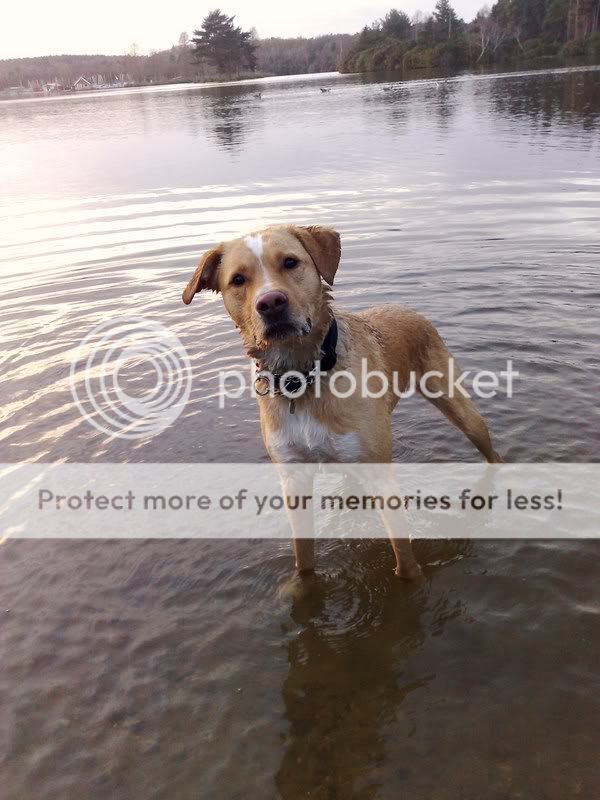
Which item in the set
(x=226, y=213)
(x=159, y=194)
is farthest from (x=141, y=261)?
(x=159, y=194)

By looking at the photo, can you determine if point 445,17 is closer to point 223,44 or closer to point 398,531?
point 223,44

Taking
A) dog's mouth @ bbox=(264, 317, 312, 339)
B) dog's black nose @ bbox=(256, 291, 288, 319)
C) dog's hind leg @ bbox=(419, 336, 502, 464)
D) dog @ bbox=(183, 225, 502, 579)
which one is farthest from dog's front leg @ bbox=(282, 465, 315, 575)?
dog's hind leg @ bbox=(419, 336, 502, 464)

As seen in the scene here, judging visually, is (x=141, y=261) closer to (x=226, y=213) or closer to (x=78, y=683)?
(x=226, y=213)

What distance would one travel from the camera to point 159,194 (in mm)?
18891

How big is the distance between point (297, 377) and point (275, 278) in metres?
0.64

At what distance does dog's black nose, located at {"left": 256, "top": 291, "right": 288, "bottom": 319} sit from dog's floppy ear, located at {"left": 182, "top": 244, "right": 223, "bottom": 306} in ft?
2.50

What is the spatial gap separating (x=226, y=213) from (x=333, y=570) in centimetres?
1218

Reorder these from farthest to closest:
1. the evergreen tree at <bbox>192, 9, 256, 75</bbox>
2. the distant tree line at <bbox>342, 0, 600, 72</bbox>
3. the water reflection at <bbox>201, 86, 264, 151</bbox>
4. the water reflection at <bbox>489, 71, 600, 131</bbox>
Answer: the evergreen tree at <bbox>192, 9, 256, 75</bbox> < the distant tree line at <bbox>342, 0, 600, 72</bbox> < the water reflection at <bbox>201, 86, 264, 151</bbox> < the water reflection at <bbox>489, 71, 600, 131</bbox>

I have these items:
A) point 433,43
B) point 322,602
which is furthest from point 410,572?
point 433,43

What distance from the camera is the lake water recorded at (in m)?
3.27

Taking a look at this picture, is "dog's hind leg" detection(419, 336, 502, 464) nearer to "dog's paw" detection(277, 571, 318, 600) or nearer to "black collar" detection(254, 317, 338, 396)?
"black collar" detection(254, 317, 338, 396)

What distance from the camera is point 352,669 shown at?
3807 millimetres

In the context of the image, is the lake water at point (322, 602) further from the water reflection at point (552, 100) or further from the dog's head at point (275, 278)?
the water reflection at point (552, 100)

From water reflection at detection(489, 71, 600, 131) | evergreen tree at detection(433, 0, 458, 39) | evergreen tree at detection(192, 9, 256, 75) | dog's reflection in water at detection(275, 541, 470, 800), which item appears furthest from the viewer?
evergreen tree at detection(192, 9, 256, 75)
